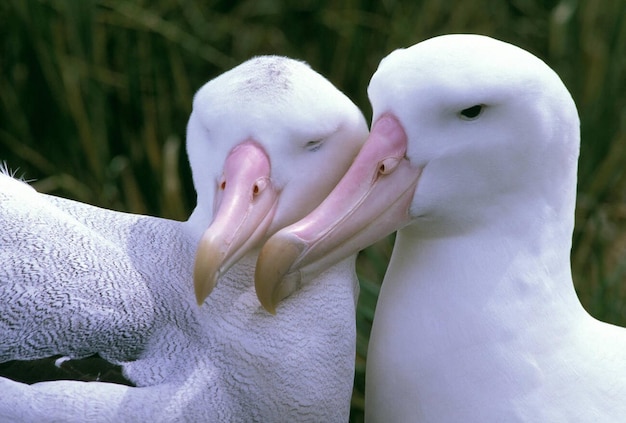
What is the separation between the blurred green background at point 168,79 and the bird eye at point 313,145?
53.2 inches

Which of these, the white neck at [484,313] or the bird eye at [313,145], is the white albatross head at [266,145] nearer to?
the bird eye at [313,145]

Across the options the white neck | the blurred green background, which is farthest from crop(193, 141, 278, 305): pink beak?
the blurred green background

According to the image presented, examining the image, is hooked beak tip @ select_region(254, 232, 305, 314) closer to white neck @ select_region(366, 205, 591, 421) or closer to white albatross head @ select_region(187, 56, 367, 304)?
white albatross head @ select_region(187, 56, 367, 304)

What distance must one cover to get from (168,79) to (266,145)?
2.08 meters

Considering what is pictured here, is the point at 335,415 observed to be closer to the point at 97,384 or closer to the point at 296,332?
the point at 296,332

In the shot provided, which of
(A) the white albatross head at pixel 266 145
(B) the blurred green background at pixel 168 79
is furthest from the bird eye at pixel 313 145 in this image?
(B) the blurred green background at pixel 168 79

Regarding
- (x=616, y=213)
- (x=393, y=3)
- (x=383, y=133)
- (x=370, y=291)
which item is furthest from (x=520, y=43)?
(x=383, y=133)

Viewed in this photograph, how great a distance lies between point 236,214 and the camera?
2.62 metres

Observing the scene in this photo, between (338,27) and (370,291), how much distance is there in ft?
5.03

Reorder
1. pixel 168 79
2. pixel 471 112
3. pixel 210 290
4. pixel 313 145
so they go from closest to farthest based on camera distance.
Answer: pixel 210 290, pixel 471 112, pixel 313 145, pixel 168 79

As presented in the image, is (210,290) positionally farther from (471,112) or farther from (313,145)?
Answer: (471,112)

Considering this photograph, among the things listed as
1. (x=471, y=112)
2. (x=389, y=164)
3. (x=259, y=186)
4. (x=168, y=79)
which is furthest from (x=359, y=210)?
(x=168, y=79)

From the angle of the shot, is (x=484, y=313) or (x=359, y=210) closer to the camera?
(x=359, y=210)

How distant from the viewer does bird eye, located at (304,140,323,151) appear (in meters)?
2.77
